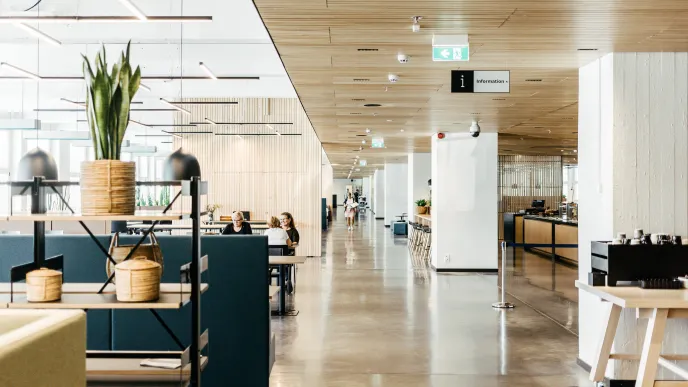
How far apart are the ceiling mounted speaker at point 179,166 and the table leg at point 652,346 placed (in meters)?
4.74

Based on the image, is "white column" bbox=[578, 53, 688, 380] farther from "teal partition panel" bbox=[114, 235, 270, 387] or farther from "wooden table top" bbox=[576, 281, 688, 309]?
"teal partition panel" bbox=[114, 235, 270, 387]

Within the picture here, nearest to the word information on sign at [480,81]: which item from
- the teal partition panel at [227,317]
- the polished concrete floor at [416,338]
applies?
the polished concrete floor at [416,338]

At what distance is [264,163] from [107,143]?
39.2 feet

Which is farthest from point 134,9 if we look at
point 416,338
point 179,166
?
point 416,338

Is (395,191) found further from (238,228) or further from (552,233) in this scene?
(238,228)

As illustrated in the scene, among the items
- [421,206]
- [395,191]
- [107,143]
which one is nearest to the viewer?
[107,143]

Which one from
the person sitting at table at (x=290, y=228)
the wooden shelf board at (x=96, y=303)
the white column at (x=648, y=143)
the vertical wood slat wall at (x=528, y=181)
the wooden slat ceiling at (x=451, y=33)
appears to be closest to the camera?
the wooden shelf board at (x=96, y=303)

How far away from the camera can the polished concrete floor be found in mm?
5223

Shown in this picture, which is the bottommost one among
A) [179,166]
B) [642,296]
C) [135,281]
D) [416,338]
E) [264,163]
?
[416,338]

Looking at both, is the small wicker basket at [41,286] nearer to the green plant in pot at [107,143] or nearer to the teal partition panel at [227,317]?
the green plant in pot at [107,143]

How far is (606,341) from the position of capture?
15.4 ft

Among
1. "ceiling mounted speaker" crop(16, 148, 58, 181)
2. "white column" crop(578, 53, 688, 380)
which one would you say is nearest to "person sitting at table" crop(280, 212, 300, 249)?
"ceiling mounted speaker" crop(16, 148, 58, 181)

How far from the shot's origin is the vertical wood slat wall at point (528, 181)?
21.9 metres

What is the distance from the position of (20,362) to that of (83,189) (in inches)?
54.7
